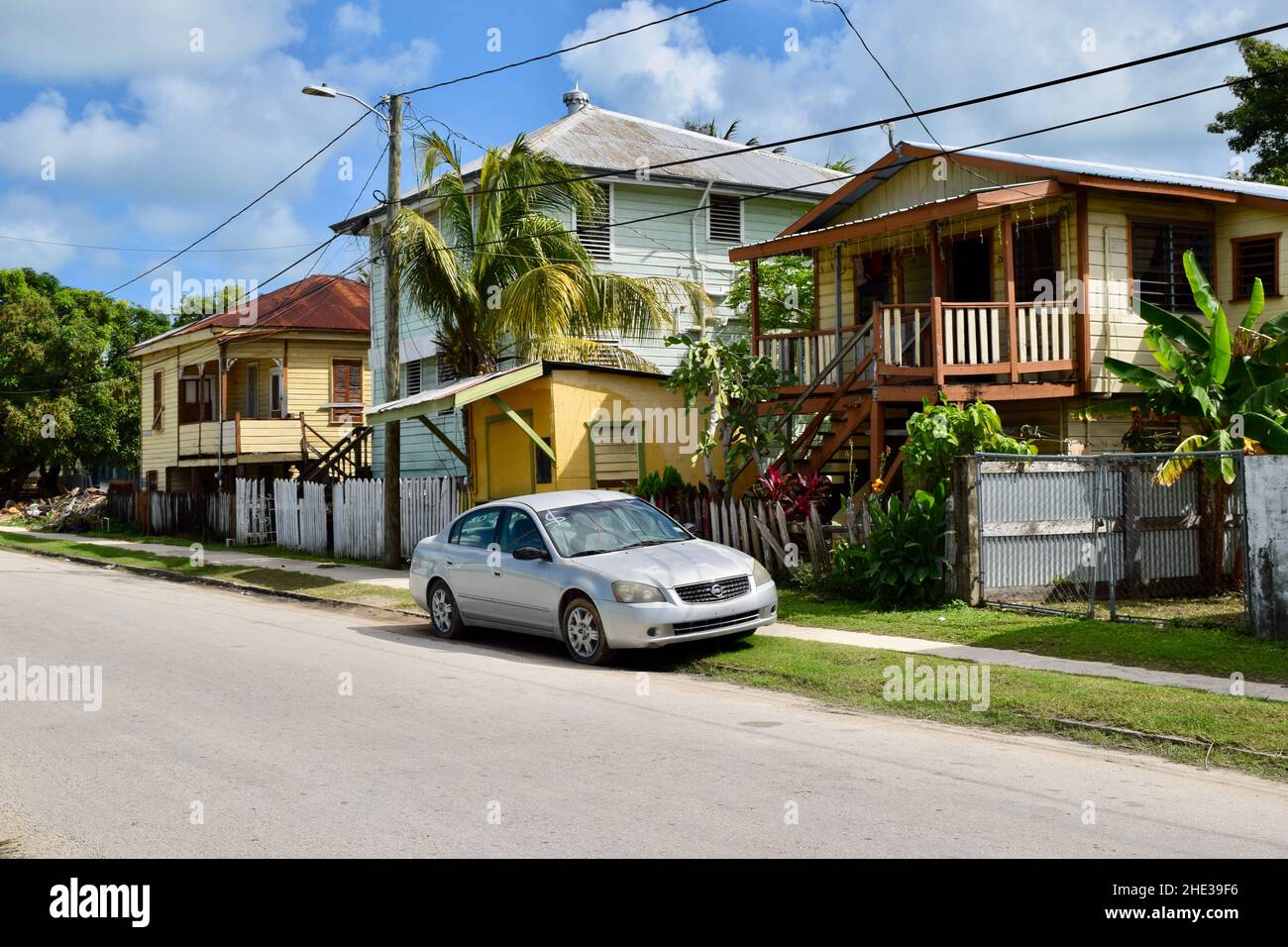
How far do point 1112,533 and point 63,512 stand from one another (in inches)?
1495

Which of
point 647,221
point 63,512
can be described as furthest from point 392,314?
point 63,512

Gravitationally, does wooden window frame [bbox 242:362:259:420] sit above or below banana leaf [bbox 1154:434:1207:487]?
above

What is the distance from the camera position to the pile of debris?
40438mm

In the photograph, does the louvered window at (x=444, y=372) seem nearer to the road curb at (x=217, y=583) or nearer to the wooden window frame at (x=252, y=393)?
the road curb at (x=217, y=583)

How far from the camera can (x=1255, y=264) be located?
19406 mm

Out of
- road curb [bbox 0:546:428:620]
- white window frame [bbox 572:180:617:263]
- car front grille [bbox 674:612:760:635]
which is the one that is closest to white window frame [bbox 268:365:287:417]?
road curb [bbox 0:546:428:620]

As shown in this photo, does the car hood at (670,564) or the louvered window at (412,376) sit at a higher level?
the louvered window at (412,376)

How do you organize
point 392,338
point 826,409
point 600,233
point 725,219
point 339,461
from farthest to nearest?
point 339,461
point 725,219
point 600,233
point 392,338
point 826,409

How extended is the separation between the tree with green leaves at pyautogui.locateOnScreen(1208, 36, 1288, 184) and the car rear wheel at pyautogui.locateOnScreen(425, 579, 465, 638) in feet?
78.8

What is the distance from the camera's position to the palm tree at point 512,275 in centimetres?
2241

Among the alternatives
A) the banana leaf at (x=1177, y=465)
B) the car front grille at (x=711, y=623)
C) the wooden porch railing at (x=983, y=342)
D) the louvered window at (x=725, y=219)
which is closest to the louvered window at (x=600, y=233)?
the louvered window at (x=725, y=219)

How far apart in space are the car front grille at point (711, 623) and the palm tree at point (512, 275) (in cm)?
1138

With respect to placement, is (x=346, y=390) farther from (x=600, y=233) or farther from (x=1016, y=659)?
(x=1016, y=659)

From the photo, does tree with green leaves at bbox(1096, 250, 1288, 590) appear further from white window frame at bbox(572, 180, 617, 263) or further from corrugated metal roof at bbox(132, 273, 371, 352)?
corrugated metal roof at bbox(132, 273, 371, 352)
